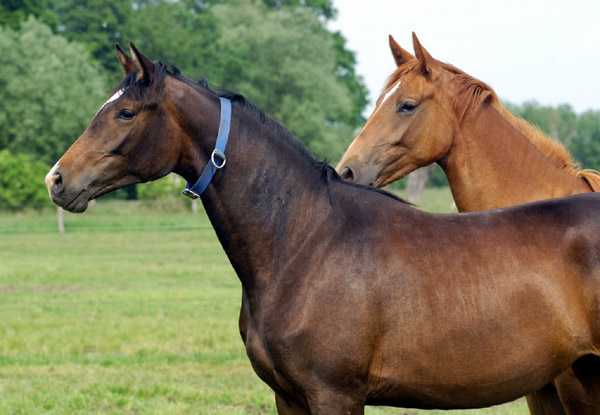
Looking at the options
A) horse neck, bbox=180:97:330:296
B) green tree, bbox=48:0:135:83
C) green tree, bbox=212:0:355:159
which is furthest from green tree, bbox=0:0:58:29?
horse neck, bbox=180:97:330:296

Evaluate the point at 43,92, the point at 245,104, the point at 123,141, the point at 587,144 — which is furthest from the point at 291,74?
the point at 123,141

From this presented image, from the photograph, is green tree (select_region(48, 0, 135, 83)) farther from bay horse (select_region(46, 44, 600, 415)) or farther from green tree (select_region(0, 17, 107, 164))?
bay horse (select_region(46, 44, 600, 415))

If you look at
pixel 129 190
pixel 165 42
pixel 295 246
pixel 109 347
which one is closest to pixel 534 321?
pixel 295 246

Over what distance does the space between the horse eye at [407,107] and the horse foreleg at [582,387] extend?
167 cm

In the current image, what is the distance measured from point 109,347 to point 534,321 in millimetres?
6164

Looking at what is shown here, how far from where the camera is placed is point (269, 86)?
3916 centimetres

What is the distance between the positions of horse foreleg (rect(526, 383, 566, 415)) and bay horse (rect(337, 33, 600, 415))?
0.21ft

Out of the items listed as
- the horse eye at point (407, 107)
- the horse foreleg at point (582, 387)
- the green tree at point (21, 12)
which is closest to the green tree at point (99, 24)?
the green tree at point (21, 12)

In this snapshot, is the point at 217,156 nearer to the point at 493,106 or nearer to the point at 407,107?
the point at 407,107

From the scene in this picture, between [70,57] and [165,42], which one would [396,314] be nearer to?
[70,57]

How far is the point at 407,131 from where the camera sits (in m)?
4.04

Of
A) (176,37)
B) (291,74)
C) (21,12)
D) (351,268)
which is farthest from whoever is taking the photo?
(176,37)

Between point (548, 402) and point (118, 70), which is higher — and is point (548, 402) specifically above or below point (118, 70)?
above

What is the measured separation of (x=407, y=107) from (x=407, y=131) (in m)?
0.15
